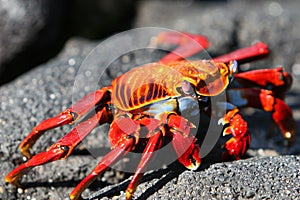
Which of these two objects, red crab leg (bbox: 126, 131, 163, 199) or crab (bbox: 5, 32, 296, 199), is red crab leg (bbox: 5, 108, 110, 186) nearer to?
crab (bbox: 5, 32, 296, 199)

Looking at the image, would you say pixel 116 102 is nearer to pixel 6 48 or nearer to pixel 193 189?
pixel 193 189

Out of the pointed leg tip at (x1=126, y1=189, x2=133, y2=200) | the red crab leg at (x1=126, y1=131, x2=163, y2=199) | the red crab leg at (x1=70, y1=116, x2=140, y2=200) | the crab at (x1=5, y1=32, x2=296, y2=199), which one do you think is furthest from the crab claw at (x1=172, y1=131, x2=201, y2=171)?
the pointed leg tip at (x1=126, y1=189, x2=133, y2=200)

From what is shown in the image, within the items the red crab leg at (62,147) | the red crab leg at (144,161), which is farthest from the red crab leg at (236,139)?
the red crab leg at (62,147)

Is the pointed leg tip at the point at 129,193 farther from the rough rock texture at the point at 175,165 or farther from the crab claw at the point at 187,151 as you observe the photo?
the crab claw at the point at 187,151

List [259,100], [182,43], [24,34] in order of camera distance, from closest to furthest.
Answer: [259,100] → [182,43] → [24,34]

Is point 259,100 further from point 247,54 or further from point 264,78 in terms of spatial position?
point 247,54

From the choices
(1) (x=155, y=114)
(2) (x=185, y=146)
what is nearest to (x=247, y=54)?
(1) (x=155, y=114)

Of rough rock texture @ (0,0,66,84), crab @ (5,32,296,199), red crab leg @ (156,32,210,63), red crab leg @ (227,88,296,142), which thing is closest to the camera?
crab @ (5,32,296,199)

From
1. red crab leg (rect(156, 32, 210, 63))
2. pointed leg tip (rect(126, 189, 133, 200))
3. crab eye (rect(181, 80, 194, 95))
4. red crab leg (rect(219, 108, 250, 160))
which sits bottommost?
pointed leg tip (rect(126, 189, 133, 200))
